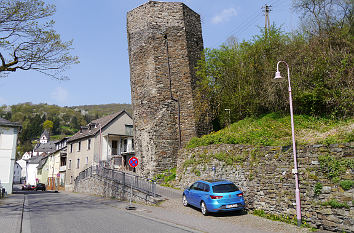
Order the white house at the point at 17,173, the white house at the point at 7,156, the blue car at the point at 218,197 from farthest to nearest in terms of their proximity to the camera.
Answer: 1. the white house at the point at 17,173
2. the white house at the point at 7,156
3. the blue car at the point at 218,197

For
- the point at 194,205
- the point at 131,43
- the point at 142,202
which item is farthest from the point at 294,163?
the point at 131,43

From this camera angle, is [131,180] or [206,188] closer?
[206,188]

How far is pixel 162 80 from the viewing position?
873 inches

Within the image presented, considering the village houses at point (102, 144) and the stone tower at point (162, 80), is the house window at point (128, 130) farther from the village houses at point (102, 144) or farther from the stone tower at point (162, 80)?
the stone tower at point (162, 80)

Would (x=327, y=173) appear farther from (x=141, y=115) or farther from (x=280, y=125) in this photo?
(x=141, y=115)

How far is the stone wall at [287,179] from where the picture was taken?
335 inches

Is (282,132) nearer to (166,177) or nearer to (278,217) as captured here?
(278,217)

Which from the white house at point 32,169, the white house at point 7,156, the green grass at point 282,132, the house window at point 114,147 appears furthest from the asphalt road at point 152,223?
the white house at point 32,169

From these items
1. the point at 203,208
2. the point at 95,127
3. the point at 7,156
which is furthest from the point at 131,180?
the point at 95,127

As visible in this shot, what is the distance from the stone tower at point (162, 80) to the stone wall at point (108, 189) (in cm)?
279

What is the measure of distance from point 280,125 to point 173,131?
878 cm

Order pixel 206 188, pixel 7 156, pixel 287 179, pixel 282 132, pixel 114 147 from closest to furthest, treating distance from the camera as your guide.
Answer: pixel 287 179 < pixel 206 188 < pixel 282 132 < pixel 7 156 < pixel 114 147

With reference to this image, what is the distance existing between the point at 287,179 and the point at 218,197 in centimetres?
277

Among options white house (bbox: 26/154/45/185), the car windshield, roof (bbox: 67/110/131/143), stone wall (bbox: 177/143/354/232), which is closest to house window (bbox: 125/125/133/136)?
roof (bbox: 67/110/131/143)
